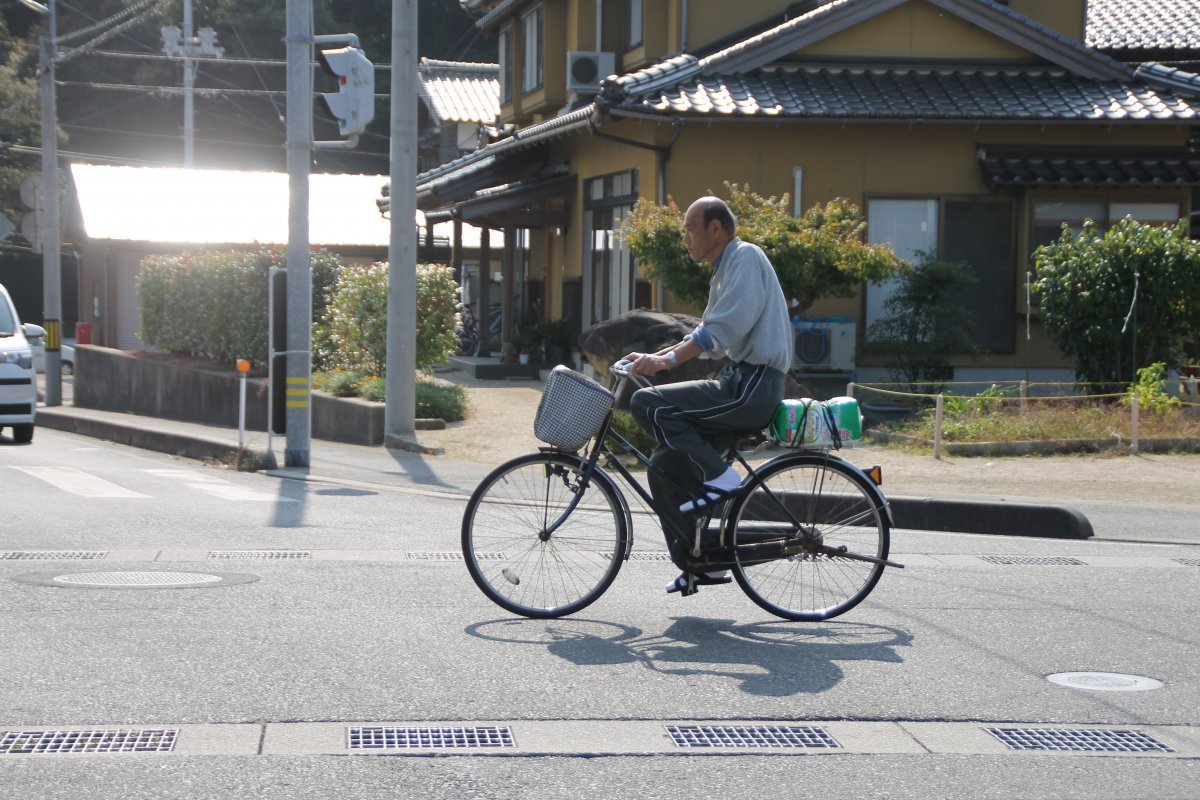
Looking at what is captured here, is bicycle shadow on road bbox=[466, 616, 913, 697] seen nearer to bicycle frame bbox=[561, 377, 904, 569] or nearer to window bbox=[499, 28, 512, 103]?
bicycle frame bbox=[561, 377, 904, 569]

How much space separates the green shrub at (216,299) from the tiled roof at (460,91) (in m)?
14.7

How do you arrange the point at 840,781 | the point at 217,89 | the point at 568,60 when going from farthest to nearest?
1. the point at 217,89
2. the point at 568,60
3. the point at 840,781

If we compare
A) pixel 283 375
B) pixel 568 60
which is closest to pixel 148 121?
pixel 568 60

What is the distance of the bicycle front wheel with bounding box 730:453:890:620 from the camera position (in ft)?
21.3

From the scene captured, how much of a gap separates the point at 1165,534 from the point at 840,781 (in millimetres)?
6400

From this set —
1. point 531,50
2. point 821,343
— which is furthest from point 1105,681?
point 531,50

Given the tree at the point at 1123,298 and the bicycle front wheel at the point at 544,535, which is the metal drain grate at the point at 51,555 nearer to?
the bicycle front wheel at the point at 544,535

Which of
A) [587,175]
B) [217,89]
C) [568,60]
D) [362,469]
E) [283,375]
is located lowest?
[362,469]

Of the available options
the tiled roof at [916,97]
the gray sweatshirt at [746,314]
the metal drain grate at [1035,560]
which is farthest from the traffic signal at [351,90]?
the gray sweatshirt at [746,314]

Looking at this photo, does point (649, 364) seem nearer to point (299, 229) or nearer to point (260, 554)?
point (260, 554)

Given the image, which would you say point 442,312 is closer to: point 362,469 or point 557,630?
point 362,469

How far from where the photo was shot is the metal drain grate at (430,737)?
4711 mm

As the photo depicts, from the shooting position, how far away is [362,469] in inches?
529

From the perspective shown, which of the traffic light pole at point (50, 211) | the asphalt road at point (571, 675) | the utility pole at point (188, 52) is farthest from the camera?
the utility pole at point (188, 52)
